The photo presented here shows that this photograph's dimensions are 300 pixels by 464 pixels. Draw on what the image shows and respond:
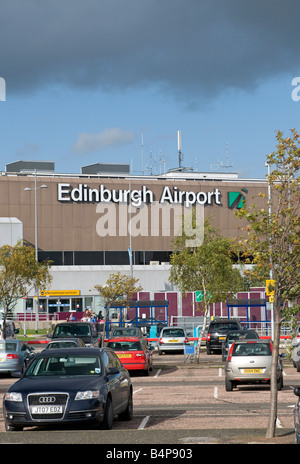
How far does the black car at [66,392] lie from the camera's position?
14.5 meters

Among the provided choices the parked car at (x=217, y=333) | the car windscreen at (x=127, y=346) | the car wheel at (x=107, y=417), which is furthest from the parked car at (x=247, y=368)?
the parked car at (x=217, y=333)

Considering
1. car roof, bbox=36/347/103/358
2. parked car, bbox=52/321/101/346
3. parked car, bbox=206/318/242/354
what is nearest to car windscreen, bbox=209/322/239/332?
parked car, bbox=206/318/242/354

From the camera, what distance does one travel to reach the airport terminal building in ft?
286

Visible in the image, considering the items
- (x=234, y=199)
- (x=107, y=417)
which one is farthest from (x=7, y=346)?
(x=234, y=199)

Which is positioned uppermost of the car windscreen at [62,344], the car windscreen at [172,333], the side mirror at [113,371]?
the side mirror at [113,371]

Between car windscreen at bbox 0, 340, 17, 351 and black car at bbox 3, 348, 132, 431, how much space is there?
15.1 metres

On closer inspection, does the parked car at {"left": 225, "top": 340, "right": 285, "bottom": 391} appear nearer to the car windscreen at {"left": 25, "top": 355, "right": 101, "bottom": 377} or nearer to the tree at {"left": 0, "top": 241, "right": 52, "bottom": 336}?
the car windscreen at {"left": 25, "top": 355, "right": 101, "bottom": 377}

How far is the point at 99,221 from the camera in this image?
9281cm

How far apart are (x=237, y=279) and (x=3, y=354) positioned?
92.2ft

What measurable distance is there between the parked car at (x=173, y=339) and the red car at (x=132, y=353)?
14.1 meters

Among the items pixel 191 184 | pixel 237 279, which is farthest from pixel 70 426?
pixel 191 184

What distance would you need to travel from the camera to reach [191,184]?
97.4 meters

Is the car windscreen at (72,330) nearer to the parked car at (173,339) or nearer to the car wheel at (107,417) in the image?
the parked car at (173,339)
